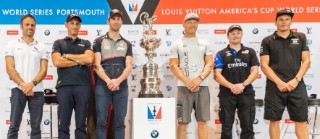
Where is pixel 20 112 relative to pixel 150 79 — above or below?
below

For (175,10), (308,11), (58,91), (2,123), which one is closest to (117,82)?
(58,91)

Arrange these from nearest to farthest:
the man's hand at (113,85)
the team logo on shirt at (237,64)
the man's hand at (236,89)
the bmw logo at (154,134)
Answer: the bmw logo at (154,134) < the man's hand at (113,85) < the man's hand at (236,89) < the team logo on shirt at (237,64)

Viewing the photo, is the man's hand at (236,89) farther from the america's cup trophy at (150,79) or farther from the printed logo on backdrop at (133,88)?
the printed logo on backdrop at (133,88)

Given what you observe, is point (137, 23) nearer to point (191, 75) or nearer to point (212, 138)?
point (191, 75)

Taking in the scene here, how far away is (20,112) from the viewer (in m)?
4.52

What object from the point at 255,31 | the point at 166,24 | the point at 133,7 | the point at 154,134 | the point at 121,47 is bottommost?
the point at 154,134

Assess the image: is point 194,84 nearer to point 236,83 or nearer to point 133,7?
point 236,83

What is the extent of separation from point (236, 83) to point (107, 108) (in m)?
1.57

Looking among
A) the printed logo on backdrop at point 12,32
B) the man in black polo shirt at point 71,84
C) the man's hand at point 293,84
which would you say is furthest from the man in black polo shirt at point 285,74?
the printed logo on backdrop at point 12,32

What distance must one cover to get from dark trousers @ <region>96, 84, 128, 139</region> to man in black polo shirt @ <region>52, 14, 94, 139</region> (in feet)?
0.66

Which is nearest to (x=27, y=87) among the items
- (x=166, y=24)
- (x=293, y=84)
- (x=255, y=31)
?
(x=166, y=24)

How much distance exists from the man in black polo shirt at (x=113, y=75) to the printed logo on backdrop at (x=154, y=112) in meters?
0.53

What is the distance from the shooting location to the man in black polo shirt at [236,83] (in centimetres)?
458

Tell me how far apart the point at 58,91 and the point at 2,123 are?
1.57 m
